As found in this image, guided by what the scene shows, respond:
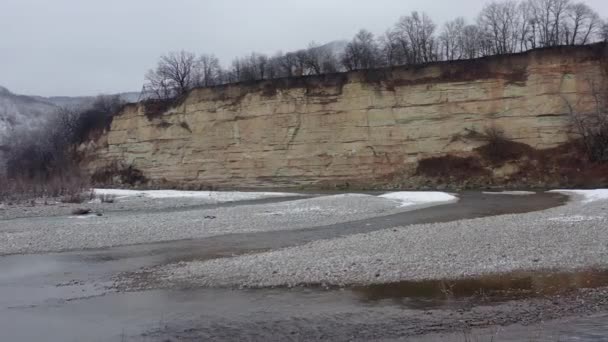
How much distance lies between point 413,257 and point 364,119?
32001 millimetres

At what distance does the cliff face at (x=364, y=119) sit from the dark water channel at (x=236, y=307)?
103 feet

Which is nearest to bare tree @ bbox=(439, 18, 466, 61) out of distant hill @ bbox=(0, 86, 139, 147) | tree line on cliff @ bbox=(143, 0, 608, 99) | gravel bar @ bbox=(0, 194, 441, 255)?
tree line on cliff @ bbox=(143, 0, 608, 99)

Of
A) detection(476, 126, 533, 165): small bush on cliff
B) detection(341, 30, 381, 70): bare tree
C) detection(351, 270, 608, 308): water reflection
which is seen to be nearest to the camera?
detection(351, 270, 608, 308): water reflection

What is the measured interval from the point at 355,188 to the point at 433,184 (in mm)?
5866

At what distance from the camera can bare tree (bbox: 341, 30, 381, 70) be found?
1941 inches

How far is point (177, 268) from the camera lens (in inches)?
488

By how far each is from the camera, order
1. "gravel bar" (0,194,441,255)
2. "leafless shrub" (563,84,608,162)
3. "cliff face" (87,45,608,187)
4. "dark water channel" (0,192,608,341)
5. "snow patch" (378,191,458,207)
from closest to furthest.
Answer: "dark water channel" (0,192,608,341) → "gravel bar" (0,194,441,255) → "snow patch" (378,191,458,207) → "leafless shrub" (563,84,608,162) → "cliff face" (87,45,608,187)

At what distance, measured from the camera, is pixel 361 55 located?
49.9 m

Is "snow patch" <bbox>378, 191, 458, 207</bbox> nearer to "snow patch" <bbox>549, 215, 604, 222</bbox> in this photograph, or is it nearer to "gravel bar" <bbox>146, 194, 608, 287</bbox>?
"snow patch" <bbox>549, 215, 604, 222</bbox>

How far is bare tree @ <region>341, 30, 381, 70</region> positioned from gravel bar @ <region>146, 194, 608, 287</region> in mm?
35618

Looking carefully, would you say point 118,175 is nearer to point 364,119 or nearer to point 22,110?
point 364,119

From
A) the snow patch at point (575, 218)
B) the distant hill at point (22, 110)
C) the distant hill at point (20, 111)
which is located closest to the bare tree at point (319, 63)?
the snow patch at point (575, 218)

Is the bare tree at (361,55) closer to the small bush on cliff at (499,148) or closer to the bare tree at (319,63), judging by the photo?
the bare tree at (319,63)

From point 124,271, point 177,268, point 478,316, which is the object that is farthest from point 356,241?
point 478,316
